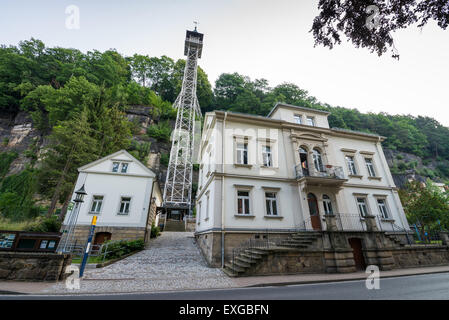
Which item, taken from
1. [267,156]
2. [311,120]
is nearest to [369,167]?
[311,120]

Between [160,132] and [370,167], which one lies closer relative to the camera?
[370,167]

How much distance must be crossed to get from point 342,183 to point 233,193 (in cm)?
866

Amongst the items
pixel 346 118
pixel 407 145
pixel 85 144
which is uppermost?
pixel 346 118

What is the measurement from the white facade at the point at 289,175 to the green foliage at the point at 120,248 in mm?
5010

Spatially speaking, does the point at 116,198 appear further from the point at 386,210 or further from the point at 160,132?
the point at 160,132

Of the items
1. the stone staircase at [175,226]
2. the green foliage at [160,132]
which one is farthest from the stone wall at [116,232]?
the green foliage at [160,132]

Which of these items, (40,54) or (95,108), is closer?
(95,108)

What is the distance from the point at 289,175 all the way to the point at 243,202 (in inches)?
169

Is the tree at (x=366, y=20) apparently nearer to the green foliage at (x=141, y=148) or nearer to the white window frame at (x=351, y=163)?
the white window frame at (x=351, y=163)

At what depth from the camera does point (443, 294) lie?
504cm

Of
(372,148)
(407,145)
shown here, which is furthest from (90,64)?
(407,145)

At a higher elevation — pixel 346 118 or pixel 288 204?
pixel 346 118

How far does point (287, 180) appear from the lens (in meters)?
13.2

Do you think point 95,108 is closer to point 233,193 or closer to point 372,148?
point 233,193
